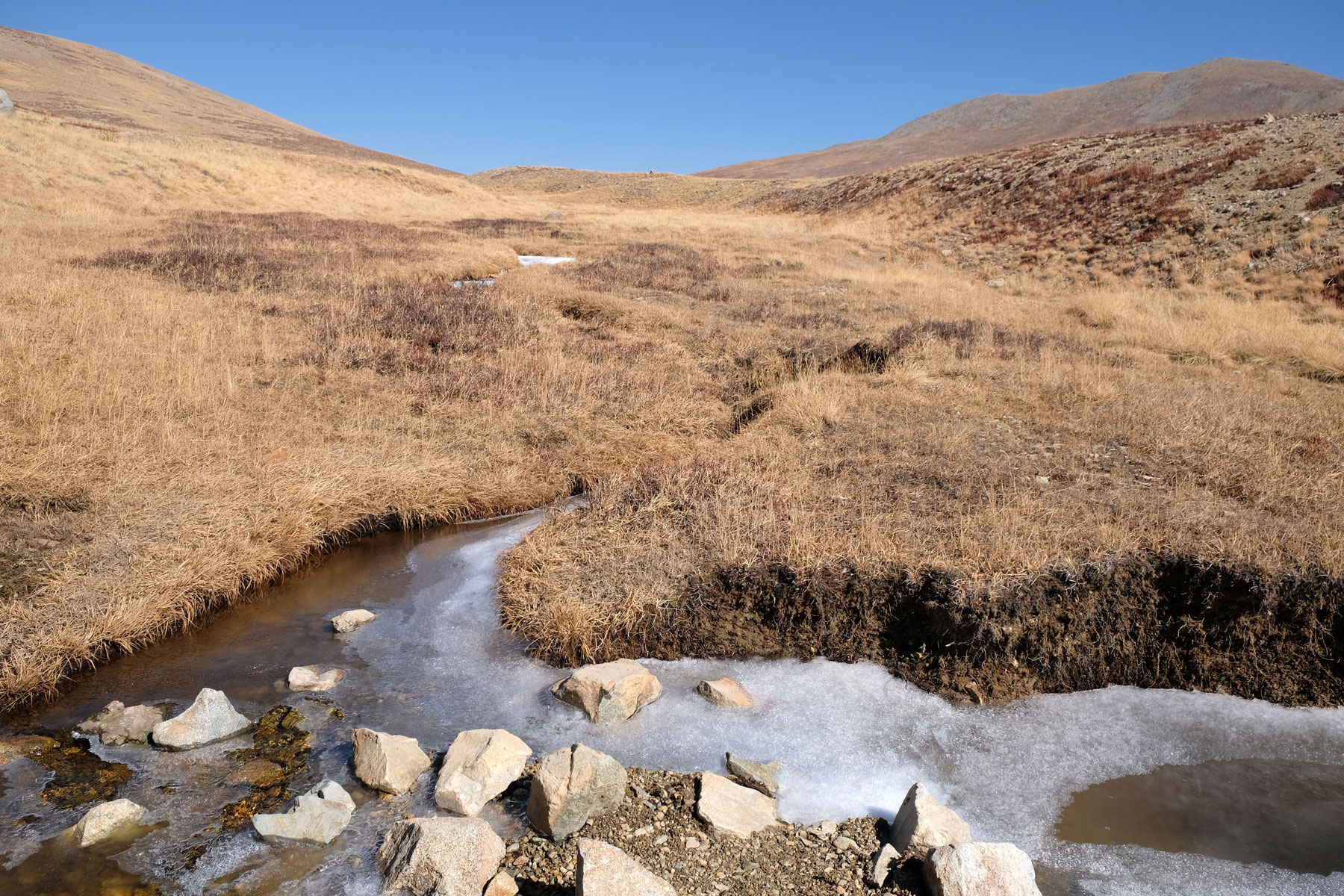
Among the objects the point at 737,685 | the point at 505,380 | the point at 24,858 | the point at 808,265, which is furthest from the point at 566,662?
the point at 808,265

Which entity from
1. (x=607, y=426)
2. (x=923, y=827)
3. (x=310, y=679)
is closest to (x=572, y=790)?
(x=923, y=827)

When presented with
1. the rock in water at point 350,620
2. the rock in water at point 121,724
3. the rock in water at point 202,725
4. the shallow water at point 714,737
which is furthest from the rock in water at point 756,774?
the rock in water at point 121,724

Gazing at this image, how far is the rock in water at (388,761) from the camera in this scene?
4.22m

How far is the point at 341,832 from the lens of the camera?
12.9 feet

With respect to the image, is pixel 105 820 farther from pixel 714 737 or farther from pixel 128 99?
pixel 128 99

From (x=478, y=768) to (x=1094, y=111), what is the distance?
10491 centimetres

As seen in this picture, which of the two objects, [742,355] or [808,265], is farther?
[808,265]

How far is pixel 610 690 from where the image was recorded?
5.00 metres

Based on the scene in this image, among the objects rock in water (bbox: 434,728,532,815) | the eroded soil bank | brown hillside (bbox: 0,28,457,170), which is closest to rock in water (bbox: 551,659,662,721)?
the eroded soil bank

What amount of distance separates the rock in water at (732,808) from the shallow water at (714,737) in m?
0.17

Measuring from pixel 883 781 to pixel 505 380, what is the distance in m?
7.81

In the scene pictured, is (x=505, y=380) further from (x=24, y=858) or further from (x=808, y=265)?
(x=808, y=265)

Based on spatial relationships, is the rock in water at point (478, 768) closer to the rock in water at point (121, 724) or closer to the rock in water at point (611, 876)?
the rock in water at point (611, 876)

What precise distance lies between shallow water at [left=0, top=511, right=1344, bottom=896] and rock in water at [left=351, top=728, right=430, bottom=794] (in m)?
0.10
